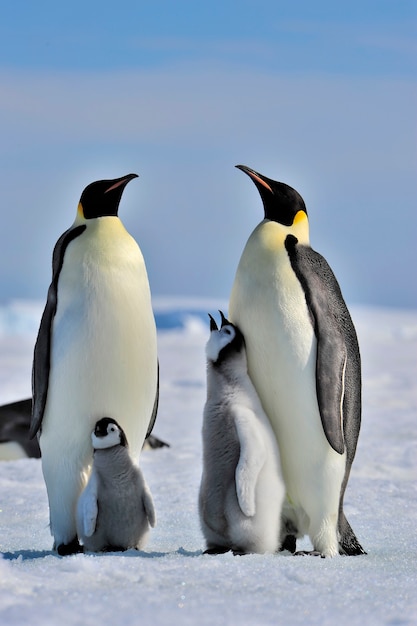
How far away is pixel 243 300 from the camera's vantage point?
426 cm

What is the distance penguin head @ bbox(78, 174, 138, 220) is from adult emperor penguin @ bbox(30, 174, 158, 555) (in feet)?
0.41

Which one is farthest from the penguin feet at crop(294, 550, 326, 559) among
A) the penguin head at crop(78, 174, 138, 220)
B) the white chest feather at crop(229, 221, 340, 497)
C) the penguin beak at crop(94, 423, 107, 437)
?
the penguin head at crop(78, 174, 138, 220)

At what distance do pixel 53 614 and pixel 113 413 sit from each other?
1.49 metres

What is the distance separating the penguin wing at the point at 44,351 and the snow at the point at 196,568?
1.94 ft

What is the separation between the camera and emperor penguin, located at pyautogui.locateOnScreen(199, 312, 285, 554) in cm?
386

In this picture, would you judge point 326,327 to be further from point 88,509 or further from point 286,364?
point 88,509

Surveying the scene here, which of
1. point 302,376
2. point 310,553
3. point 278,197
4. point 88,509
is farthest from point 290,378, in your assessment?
point 88,509

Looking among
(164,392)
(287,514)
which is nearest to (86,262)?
(287,514)

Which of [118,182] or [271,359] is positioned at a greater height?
[118,182]

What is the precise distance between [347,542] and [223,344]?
1.03 meters

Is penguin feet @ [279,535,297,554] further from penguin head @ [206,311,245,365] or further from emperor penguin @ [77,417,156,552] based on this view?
penguin head @ [206,311,245,365]

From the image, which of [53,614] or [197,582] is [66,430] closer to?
[197,582]

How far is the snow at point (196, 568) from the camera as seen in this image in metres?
2.92

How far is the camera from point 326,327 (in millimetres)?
4246
